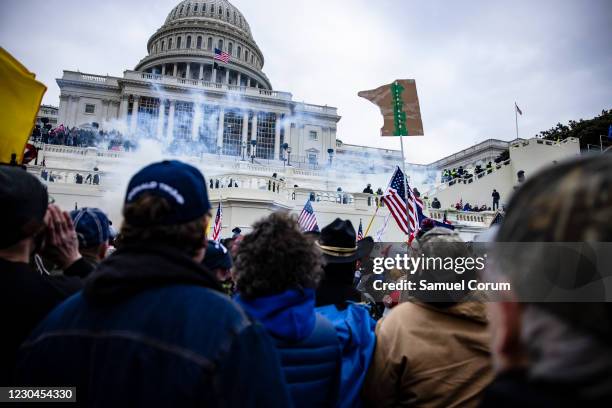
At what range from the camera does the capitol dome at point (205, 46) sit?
67250mm

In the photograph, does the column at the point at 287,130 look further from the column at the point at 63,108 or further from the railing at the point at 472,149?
the column at the point at 63,108

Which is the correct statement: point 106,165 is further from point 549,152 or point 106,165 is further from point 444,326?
point 549,152

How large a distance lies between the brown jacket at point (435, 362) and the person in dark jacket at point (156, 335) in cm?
113

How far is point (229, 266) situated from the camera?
314 centimetres

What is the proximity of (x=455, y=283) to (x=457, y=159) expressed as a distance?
221ft

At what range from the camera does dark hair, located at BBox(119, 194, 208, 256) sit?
1.38m

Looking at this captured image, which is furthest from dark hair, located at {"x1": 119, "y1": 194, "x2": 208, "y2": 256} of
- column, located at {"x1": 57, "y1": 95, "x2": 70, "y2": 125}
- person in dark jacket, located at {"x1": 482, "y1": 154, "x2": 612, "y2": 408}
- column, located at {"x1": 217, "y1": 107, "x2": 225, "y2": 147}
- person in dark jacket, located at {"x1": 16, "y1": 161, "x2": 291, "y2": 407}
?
column, located at {"x1": 57, "y1": 95, "x2": 70, "y2": 125}

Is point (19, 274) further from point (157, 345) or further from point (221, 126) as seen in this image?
point (221, 126)

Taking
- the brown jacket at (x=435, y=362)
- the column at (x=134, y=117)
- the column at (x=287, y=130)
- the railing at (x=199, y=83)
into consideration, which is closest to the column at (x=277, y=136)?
the column at (x=287, y=130)

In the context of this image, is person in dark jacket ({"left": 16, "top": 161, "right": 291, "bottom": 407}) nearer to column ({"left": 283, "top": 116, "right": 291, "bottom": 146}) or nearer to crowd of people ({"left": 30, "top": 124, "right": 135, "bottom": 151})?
crowd of people ({"left": 30, "top": 124, "right": 135, "bottom": 151})

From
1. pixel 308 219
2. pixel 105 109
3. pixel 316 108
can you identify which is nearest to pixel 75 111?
pixel 105 109

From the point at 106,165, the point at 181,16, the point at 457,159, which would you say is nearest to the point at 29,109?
the point at 106,165

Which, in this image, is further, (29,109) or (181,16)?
(181,16)

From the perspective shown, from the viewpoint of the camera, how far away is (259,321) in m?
1.61
